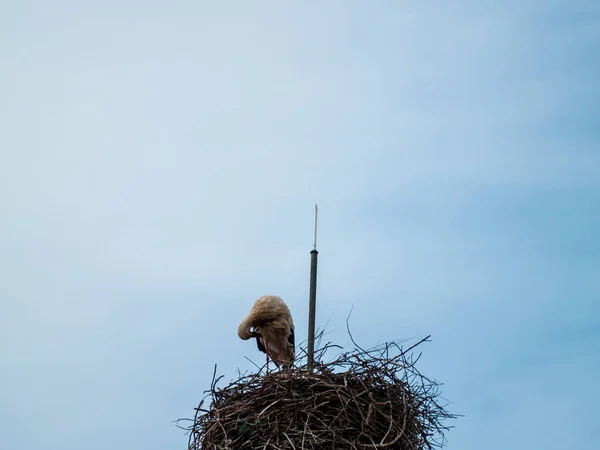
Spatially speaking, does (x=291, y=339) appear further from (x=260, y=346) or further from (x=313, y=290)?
(x=313, y=290)

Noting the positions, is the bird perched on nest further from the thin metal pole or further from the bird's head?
the thin metal pole

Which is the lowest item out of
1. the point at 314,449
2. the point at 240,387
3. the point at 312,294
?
the point at 314,449

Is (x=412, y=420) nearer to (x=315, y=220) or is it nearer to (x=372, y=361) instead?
(x=372, y=361)

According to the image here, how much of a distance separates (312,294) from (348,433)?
1.60 meters

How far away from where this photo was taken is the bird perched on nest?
410 inches

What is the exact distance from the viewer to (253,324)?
10.4 meters

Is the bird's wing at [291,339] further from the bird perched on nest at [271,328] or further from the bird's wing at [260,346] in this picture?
the bird's wing at [260,346]

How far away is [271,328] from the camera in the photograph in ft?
34.2

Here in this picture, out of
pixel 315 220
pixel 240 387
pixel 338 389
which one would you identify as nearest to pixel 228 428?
pixel 240 387

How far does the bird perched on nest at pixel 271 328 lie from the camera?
1041 cm

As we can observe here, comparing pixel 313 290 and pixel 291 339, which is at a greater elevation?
pixel 291 339

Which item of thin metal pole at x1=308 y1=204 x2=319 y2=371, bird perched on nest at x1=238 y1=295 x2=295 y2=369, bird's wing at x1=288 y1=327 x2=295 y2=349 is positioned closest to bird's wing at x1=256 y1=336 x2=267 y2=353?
bird perched on nest at x1=238 y1=295 x2=295 y2=369

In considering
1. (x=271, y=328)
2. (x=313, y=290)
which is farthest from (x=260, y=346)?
(x=313, y=290)

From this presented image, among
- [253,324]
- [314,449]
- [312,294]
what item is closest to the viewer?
[314,449]
